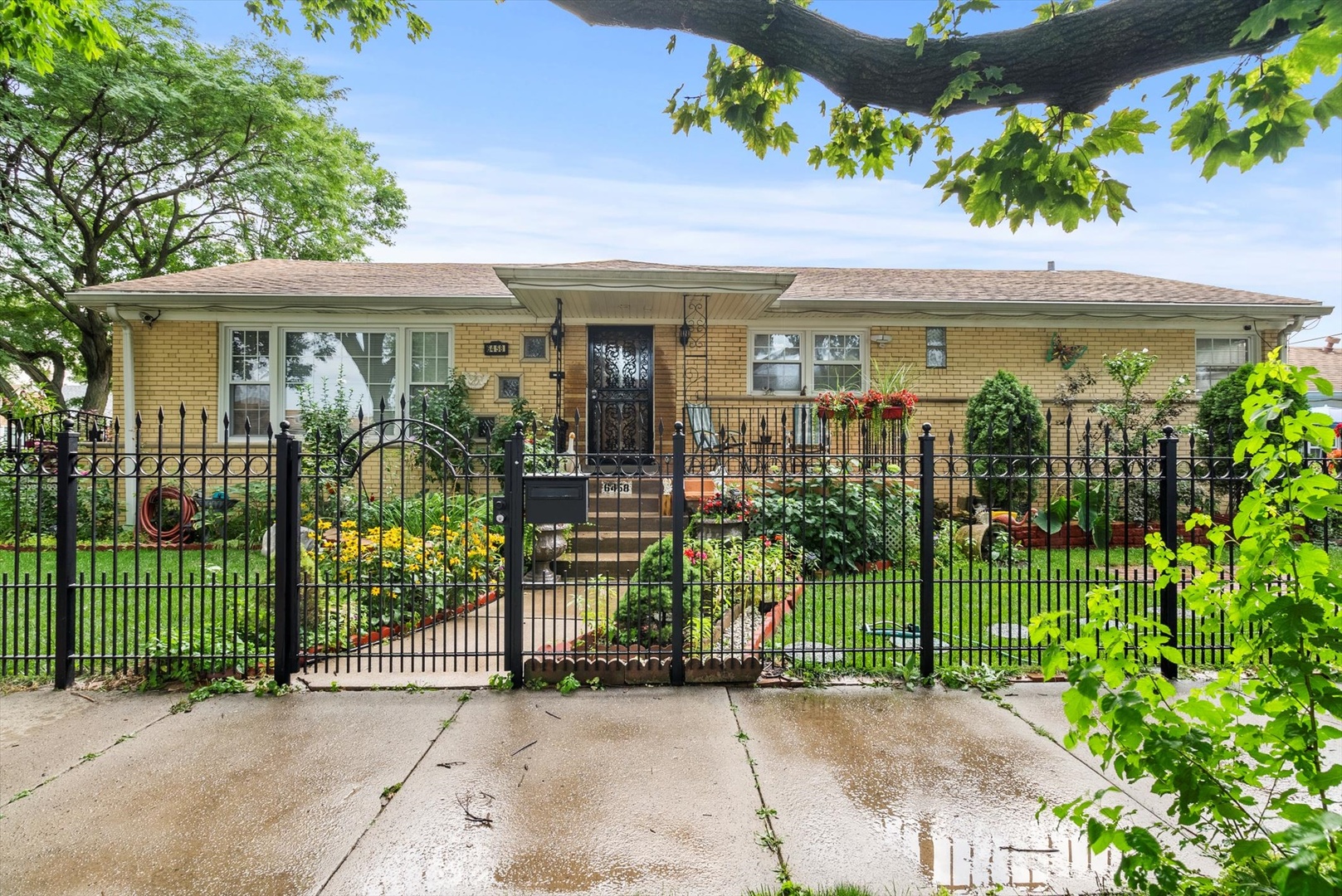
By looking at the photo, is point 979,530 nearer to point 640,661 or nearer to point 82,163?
point 640,661

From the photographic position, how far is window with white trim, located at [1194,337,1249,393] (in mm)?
11938

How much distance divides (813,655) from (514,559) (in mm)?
2309

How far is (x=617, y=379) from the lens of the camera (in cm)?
1157

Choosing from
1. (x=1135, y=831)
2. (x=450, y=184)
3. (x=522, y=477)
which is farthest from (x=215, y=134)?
(x=1135, y=831)

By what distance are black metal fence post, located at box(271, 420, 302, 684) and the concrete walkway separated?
0.95 feet

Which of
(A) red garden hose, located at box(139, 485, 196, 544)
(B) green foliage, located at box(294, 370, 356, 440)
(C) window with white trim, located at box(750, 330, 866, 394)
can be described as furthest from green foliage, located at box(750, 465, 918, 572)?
(A) red garden hose, located at box(139, 485, 196, 544)

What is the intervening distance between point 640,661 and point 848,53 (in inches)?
150

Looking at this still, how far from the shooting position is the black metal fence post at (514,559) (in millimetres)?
4426

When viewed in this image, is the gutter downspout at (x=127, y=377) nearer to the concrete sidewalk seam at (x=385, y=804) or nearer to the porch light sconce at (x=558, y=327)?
the porch light sconce at (x=558, y=327)

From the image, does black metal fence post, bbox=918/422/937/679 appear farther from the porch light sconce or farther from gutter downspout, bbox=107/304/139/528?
gutter downspout, bbox=107/304/139/528

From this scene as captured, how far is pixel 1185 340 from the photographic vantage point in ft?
38.7

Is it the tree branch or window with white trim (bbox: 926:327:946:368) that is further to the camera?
window with white trim (bbox: 926:327:946:368)

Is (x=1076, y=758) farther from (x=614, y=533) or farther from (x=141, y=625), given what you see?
(x=141, y=625)

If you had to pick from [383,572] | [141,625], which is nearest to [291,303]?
[141,625]
